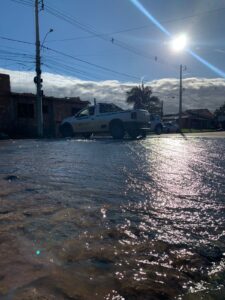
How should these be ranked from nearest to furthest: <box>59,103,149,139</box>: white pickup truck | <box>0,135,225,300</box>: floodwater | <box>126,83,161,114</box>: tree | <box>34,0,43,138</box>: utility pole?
<box>0,135,225,300</box>: floodwater, <box>59,103,149,139</box>: white pickup truck, <box>34,0,43,138</box>: utility pole, <box>126,83,161,114</box>: tree

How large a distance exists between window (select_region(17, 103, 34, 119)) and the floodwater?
25.4m

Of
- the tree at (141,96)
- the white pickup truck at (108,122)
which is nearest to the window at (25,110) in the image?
the white pickup truck at (108,122)

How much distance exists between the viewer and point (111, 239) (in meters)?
2.26

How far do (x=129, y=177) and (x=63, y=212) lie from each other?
208 centimetres

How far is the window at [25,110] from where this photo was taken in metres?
28.7

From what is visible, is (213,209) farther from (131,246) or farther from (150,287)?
(150,287)

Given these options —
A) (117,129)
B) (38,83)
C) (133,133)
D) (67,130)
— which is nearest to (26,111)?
(38,83)

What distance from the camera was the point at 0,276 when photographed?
167 centimetres

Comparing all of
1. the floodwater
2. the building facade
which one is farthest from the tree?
the floodwater

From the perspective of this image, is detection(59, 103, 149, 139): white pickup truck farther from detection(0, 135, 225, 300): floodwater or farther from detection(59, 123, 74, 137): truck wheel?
detection(0, 135, 225, 300): floodwater

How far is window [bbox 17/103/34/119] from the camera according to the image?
28.7m

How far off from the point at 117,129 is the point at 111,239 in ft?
43.6

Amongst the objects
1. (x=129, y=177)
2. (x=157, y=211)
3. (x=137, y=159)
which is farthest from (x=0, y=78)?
(x=157, y=211)

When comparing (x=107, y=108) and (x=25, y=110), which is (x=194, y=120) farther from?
(x=107, y=108)
